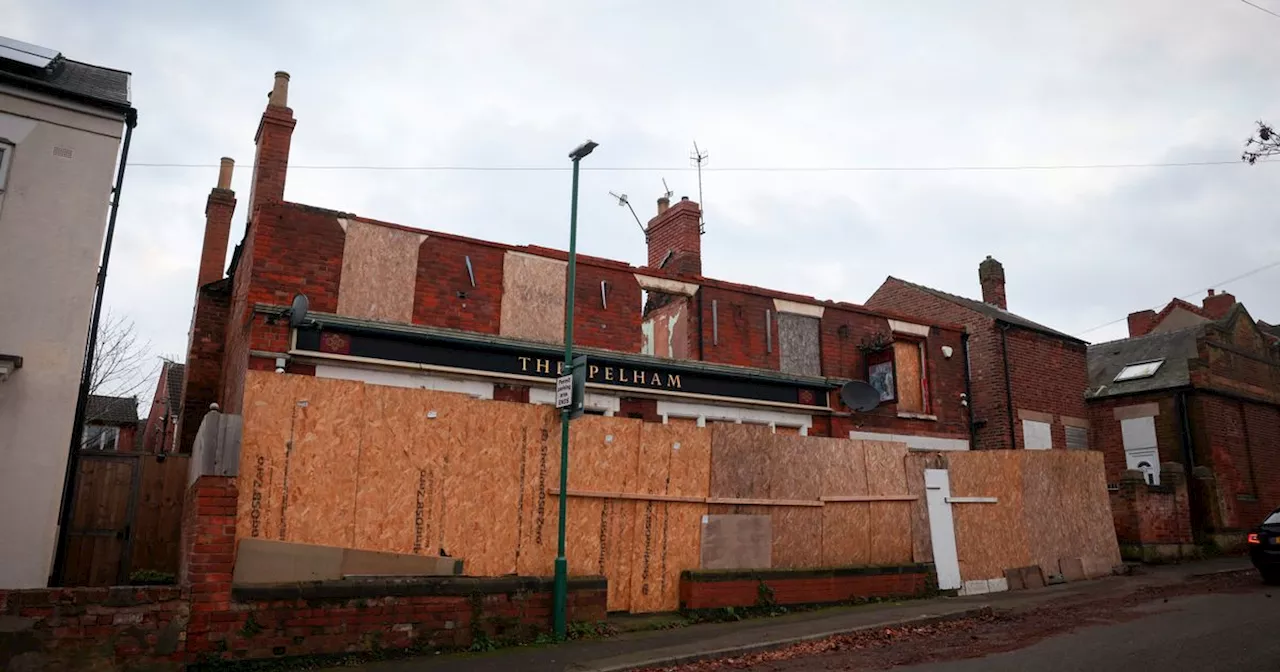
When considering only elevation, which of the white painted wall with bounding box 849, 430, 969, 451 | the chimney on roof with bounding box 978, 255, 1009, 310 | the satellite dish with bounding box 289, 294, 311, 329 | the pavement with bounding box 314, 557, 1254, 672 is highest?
the chimney on roof with bounding box 978, 255, 1009, 310

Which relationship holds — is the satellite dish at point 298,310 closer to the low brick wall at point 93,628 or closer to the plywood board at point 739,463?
the low brick wall at point 93,628

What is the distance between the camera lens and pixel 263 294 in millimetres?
13633

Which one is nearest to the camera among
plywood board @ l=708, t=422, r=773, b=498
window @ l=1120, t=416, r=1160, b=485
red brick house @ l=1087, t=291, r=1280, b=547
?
plywood board @ l=708, t=422, r=773, b=498

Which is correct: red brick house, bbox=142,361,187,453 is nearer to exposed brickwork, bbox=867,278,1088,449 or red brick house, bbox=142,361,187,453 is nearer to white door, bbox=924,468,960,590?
white door, bbox=924,468,960,590

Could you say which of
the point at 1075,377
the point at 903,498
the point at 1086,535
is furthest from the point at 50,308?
the point at 1075,377

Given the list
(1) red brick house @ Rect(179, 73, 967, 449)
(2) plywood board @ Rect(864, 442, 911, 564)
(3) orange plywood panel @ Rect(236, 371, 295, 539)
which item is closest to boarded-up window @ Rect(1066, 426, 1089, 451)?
(1) red brick house @ Rect(179, 73, 967, 449)

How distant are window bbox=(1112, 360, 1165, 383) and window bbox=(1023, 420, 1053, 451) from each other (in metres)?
4.14

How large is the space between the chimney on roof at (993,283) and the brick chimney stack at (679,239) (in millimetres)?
11538

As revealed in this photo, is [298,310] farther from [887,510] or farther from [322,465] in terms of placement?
[887,510]

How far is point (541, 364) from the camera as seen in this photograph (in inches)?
594

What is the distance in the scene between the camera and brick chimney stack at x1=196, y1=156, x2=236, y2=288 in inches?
768

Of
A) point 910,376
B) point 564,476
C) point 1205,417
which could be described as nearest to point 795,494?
point 564,476

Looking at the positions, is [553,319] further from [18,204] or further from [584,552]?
[18,204]

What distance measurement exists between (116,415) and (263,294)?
27.2m
